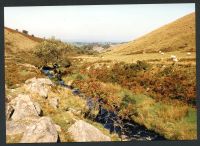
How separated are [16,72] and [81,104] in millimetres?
3889

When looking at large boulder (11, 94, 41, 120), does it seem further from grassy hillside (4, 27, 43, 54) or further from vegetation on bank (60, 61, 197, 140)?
vegetation on bank (60, 61, 197, 140)

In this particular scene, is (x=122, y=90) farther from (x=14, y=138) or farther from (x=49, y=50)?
(x=14, y=138)

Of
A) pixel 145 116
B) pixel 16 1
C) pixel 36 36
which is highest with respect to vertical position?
pixel 16 1

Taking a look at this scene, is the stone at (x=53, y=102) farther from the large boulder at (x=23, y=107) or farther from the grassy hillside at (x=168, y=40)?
the grassy hillside at (x=168, y=40)

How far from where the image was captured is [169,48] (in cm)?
2545

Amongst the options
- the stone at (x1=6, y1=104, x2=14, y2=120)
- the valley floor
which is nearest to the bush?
the valley floor

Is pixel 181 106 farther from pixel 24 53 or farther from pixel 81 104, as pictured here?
pixel 24 53

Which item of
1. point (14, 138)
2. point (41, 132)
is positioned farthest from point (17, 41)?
point (41, 132)

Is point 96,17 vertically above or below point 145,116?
above

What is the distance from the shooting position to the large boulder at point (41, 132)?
21.5 metres

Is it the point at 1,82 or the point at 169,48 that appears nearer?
the point at 1,82

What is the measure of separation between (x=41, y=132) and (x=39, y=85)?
3824 millimetres

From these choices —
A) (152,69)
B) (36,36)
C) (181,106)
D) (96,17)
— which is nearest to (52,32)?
(36,36)

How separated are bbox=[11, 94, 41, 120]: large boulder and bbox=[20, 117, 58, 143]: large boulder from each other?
111cm
